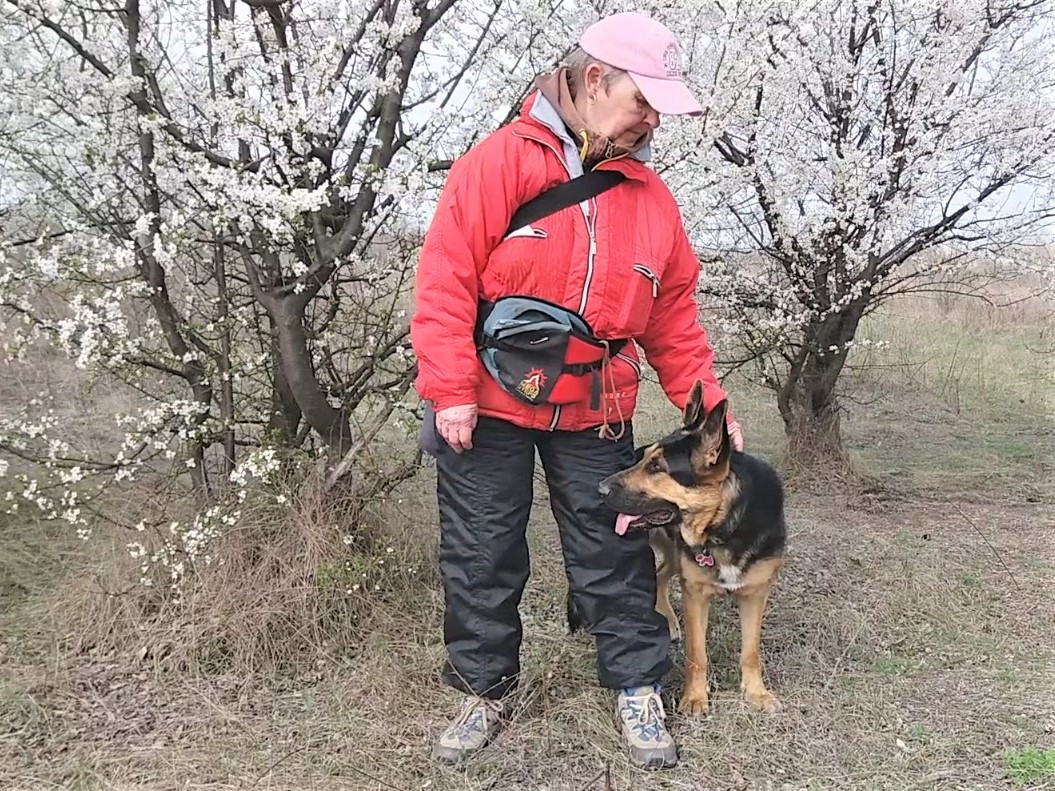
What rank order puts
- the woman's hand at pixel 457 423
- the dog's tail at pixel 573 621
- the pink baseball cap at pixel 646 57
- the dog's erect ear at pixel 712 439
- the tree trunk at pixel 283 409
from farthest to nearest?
the tree trunk at pixel 283 409 < the dog's tail at pixel 573 621 < the dog's erect ear at pixel 712 439 < the woman's hand at pixel 457 423 < the pink baseball cap at pixel 646 57

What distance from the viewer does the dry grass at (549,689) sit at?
295 cm

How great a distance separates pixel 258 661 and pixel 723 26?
4.24 meters

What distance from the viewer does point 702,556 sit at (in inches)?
128

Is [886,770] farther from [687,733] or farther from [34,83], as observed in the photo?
[34,83]

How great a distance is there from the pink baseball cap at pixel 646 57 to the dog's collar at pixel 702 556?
5.01 ft

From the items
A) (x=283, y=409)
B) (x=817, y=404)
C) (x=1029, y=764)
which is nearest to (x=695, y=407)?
(x=1029, y=764)

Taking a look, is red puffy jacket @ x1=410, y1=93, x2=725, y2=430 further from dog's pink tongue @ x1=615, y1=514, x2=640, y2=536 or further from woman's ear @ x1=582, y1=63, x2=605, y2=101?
dog's pink tongue @ x1=615, y1=514, x2=640, y2=536

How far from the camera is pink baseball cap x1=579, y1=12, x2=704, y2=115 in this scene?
2.58 m

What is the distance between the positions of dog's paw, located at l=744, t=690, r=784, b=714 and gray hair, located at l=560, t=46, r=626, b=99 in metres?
2.20

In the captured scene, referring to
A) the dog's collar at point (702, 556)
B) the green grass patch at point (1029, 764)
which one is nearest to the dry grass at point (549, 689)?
the green grass patch at point (1029, 764)

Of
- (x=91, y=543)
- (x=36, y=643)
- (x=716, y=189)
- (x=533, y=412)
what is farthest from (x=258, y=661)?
(x=716, y=189)

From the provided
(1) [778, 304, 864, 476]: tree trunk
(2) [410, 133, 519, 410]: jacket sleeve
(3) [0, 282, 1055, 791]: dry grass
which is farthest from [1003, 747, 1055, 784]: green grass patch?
(1) [778, 304, 864, 476]: tree trunk

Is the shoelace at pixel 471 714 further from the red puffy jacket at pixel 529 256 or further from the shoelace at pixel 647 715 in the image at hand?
the red puffy jacket at pixel 529 256

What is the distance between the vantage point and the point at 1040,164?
6090 mm
